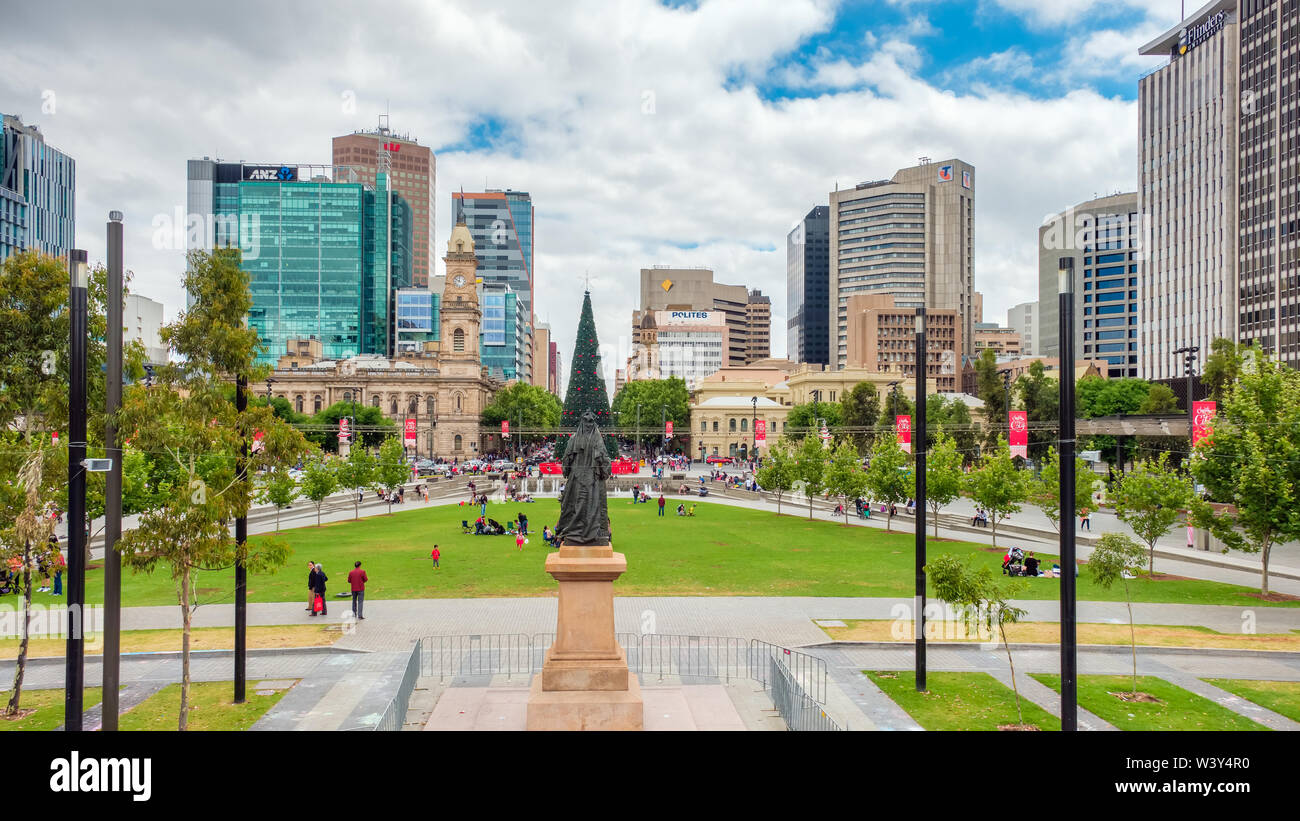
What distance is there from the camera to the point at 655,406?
359ft

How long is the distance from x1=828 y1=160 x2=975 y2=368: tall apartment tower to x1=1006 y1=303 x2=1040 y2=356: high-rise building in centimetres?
3813

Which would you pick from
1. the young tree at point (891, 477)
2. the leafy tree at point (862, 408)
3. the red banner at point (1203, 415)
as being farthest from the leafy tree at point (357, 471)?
the leafy tree at point (862, 408)

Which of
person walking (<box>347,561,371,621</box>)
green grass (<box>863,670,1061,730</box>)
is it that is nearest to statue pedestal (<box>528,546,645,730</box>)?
green grass (<box>863,670,1061,730</box>)

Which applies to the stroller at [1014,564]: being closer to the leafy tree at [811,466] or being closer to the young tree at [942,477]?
the young tree at [942,477]

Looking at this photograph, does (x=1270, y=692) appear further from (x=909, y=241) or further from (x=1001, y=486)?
(x=909, y=241)

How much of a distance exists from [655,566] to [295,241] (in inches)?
5132

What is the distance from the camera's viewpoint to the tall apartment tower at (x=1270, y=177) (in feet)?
240

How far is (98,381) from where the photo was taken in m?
13.4

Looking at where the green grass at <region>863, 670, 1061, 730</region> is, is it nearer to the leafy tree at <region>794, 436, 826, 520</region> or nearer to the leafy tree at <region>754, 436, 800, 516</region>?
the leafy tree at <region>794, 436, 826, 520</region>

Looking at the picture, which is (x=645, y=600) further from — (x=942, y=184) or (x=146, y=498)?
(x=942, y=184)

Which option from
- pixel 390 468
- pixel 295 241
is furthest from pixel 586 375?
pixel 295 241

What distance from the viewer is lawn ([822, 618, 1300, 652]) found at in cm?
1709
